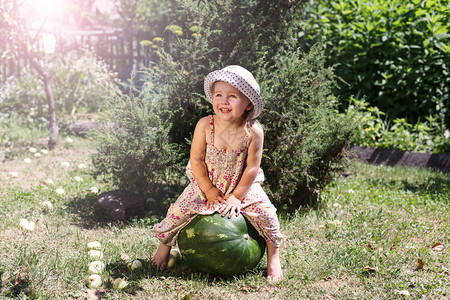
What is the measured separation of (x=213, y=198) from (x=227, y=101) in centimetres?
73

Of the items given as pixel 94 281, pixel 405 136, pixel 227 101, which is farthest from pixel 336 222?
pixel 405 136

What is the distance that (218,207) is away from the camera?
3.24 metres

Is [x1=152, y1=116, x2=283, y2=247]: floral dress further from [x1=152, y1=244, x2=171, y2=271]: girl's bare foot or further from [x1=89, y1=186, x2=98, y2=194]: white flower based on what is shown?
[x1=89, y1=186, x2=98, y2=194]: white flower

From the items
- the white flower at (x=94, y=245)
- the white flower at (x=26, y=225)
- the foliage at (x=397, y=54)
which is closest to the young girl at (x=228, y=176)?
the white flower at (x=94, y=245)

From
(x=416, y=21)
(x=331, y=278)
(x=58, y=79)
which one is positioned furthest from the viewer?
(x=58, y=79)

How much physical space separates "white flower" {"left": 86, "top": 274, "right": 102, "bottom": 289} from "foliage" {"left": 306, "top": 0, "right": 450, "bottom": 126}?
18.3 ft

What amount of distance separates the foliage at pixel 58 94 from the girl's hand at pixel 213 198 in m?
5.55

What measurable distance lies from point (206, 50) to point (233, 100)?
166cm

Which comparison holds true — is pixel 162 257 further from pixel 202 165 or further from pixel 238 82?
pixel 238 82

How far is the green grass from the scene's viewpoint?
307cm

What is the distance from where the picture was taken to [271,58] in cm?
474

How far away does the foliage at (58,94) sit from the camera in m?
8.61

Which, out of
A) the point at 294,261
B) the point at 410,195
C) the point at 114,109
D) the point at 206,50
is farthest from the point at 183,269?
the point at 410,195

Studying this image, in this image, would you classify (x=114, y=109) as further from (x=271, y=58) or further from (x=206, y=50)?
(x=271, y=58)
